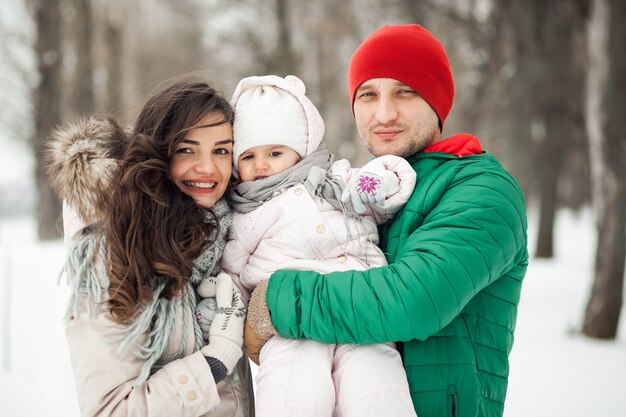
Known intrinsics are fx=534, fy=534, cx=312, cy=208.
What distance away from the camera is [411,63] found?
2246 millimetres

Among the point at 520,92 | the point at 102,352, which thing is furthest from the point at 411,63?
the point at 520,92

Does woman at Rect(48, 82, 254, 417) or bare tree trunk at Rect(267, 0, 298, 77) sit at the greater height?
bare tree trunk at Rect(267, 0, 298, 77)

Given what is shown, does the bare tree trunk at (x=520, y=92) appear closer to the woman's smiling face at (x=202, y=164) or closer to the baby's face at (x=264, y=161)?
the baby's face at (x=264, y=161)

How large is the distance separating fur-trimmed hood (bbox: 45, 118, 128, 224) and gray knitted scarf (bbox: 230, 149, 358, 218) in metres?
0.52

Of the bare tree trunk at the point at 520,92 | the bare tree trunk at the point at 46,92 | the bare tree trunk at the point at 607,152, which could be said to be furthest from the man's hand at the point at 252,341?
the bare tree trunk at the point at 46,92

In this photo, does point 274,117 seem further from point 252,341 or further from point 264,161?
point 252,341

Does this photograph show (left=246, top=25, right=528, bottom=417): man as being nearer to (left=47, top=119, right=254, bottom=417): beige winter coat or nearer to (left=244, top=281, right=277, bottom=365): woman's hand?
(left=244, top=281, right=277, bottom=365): woman's hand

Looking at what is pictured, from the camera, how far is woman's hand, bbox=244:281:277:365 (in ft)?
6.16

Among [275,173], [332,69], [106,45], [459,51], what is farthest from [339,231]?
[332,69]

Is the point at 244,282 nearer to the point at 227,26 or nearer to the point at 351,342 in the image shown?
the point at 351,342

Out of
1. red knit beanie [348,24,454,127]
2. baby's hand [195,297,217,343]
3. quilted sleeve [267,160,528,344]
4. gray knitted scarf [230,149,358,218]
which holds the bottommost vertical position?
baby's hand [195,297,217,343]

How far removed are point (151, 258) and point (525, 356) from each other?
15.5 feet

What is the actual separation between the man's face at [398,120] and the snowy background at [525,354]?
116 inches

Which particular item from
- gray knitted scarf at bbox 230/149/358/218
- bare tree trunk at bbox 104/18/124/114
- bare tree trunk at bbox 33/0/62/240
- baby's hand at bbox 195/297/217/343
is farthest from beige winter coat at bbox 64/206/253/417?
bare tree trunk at bbox 104/18/124/114
